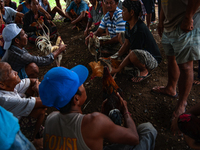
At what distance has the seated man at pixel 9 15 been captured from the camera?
488cm

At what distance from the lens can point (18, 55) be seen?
2701mm

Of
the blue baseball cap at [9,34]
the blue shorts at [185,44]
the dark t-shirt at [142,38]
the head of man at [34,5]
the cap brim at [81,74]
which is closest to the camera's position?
the cap brim at [81,74]

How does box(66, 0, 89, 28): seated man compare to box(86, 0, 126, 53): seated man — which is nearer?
box(86, 0, 126, 53): seated man

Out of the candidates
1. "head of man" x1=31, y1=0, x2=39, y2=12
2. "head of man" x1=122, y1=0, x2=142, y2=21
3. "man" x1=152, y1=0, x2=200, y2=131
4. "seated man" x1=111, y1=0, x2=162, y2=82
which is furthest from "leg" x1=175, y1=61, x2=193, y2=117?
"head of man" x1=31, y1=0, x2=39, y2=12

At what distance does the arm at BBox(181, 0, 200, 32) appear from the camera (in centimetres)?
170

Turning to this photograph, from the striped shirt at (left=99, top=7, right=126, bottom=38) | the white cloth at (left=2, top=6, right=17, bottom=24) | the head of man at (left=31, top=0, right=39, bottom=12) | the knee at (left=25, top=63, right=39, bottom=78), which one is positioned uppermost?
the head of man at (left=31, top=0, right=39, bottom=12)

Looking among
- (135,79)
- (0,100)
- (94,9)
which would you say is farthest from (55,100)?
(94,9)

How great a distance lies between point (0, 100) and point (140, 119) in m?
2.03

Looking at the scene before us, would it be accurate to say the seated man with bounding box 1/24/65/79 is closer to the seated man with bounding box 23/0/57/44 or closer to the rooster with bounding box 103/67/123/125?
the rooster with bounding box 103/67/123/125

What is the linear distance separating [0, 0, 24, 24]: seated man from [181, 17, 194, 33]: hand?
5155 millimetres

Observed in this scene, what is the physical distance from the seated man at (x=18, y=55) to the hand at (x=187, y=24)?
2.45m

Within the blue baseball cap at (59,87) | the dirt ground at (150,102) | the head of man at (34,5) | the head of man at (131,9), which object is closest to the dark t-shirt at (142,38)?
the head of man at (131,9)

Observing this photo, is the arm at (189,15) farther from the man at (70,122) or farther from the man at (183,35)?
the man at (70,122)

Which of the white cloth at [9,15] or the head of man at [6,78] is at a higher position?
the white cloth at [9,15]
